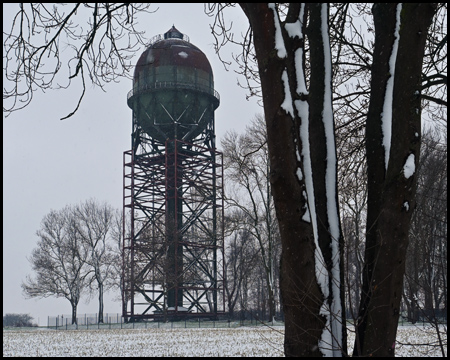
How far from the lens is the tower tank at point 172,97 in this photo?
3466 centimetres

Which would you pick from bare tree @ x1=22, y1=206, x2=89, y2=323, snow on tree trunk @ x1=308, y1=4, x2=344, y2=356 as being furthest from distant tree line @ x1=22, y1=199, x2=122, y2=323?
snow on tree trunk @ x1=308, y1=4, x2=344, y2=356

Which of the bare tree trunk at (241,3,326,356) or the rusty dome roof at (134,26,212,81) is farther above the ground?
the rusty dome roof at (134,26,212,81)

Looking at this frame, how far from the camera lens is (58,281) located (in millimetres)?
45125

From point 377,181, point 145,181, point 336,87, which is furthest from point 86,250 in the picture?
point 377,181

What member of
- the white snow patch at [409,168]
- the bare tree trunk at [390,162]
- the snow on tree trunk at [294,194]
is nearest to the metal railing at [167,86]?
the bare tree trunk at [390,162]

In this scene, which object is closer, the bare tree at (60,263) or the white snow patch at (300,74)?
the white snow patch at (300,74)

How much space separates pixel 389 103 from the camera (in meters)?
4.54

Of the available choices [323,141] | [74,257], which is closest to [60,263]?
[74,257]

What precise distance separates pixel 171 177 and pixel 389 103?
2942 centimetres

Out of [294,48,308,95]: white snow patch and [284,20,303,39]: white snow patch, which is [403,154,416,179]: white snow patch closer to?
[294,48,308,95]: white snow patch

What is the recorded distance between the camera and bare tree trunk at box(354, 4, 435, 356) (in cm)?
419

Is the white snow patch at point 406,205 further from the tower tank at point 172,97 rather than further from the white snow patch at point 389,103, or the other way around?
the tower tank at point 172,97

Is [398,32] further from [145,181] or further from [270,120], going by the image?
[145,181]

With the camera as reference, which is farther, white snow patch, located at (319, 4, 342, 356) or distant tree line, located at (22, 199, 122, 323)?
distant tree line, located at (22, 199, 122, 323)
